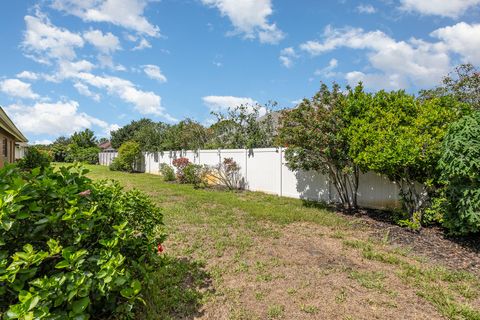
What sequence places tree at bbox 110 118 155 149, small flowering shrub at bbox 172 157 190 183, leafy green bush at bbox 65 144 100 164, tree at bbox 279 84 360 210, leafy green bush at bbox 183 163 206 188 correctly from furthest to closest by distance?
tree at bbox 110 118 155 149 < leafy green bush at bbox 65 144 100 164 < small flowering shrub at bbox 172 157 190 183 < leafy green bush at bbox 183 163 206 188 < tree at bbox 279 84 360 210

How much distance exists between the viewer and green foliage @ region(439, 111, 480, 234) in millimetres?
4961

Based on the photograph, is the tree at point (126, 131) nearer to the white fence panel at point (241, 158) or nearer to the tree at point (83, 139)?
the tree at point (83, 139)

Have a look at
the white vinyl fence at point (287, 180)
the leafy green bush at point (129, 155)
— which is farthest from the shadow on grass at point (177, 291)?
the leafy green bush at point (129, 155)

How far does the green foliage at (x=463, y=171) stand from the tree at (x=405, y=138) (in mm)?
559

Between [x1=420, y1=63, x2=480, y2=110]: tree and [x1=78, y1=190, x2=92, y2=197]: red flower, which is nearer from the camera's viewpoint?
[x1=78, y1=190, x2=92, y2=197]: red flower

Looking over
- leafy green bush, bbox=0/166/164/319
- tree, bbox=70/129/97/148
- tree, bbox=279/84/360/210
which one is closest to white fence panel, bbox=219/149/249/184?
tree, bbox=279/84/360/210

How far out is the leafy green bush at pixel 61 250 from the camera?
2029 mm

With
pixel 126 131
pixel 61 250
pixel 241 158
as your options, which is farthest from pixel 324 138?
pixel 126 131

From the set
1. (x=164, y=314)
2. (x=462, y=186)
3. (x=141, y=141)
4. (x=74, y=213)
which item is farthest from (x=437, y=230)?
(x=141, y=141)

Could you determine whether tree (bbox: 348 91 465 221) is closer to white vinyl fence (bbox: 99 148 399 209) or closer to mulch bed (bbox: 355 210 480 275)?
mulch bed (bbox: 355 210 480 275)

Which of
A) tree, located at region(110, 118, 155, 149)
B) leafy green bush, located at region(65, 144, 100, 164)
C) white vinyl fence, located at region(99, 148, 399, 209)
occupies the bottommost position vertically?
white vinyl fence, located at region(99, 148, 399, 209)

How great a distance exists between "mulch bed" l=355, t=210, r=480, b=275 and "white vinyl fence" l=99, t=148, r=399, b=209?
4.83 feet

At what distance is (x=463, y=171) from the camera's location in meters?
4.98

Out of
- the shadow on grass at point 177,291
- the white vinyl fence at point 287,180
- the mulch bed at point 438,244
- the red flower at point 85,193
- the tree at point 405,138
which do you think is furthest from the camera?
the white vinyl fence at point 287,180
